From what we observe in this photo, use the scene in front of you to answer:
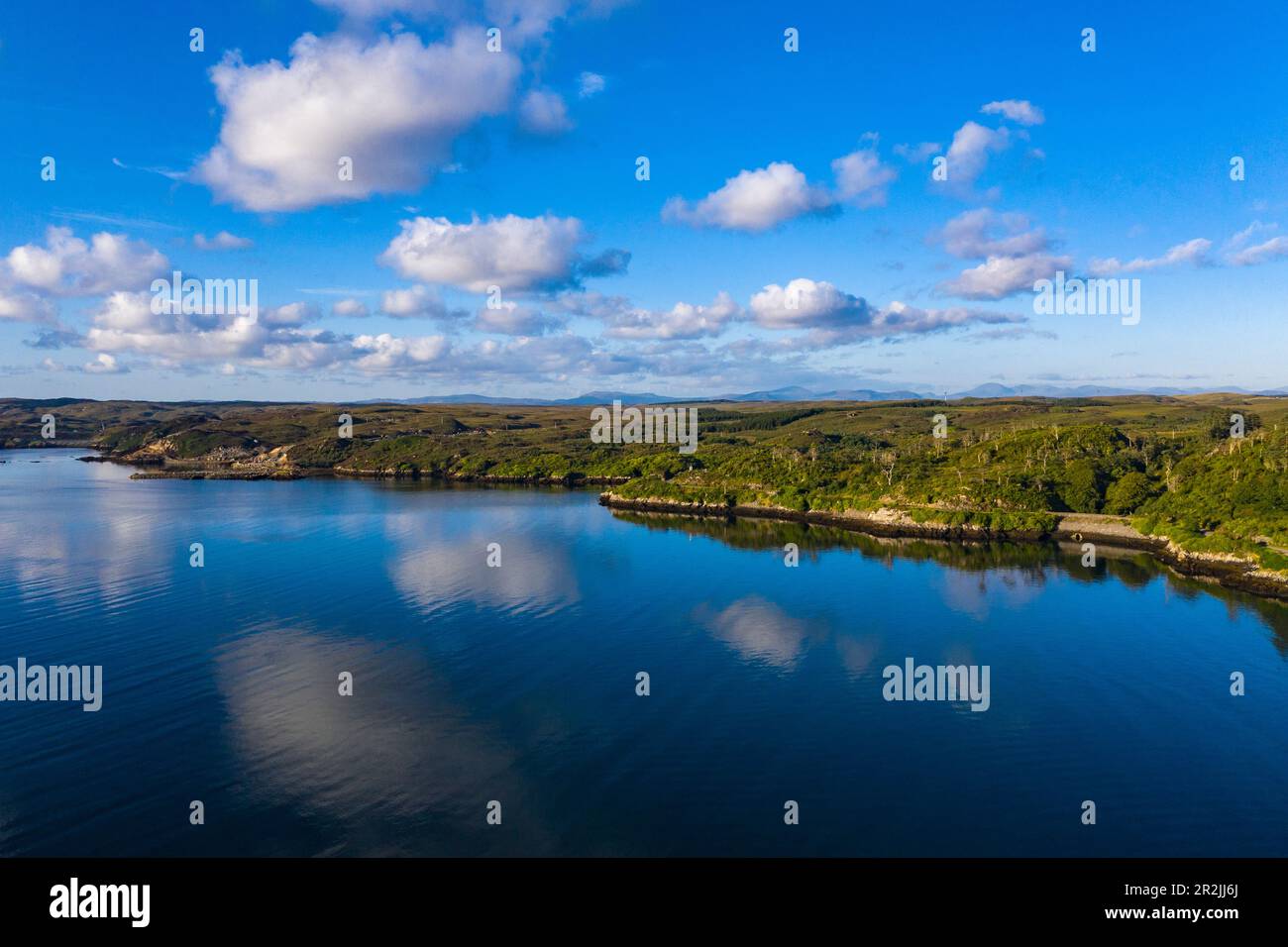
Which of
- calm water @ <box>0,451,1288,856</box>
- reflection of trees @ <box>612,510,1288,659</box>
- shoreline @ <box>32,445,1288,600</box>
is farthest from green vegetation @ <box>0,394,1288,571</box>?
calm water @ <box>0,451,1288,856</box>

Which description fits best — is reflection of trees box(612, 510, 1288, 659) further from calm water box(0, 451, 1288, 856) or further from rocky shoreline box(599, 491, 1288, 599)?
rocky shoreline box(599, 491, 1288, 599)

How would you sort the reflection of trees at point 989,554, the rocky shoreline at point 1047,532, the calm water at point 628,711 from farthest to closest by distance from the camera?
the rocky shoreline at point 1047,532 → the reflection of trees at point 989,554 → the calm water at point 628,711

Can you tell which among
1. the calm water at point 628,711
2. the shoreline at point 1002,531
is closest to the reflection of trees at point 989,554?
the calm water at point 628,711

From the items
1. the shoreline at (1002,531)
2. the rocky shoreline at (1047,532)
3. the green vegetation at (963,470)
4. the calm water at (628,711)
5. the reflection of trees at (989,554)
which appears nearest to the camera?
the calm water at (628,711)

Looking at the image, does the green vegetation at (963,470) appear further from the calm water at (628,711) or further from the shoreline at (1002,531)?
the calm water at (628,711)

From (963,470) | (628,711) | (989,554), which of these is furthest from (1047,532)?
(628,711)
